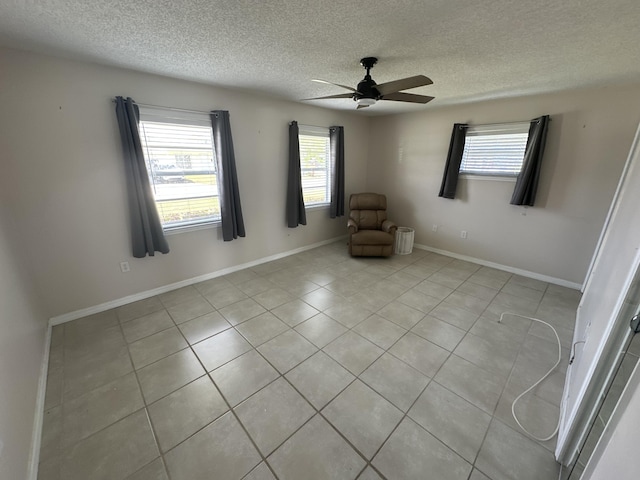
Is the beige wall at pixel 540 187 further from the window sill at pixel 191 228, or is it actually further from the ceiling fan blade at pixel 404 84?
the window sill at pixel 191 228

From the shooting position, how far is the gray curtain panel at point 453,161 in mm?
3715

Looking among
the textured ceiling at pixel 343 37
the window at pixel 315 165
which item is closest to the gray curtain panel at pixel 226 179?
the textured ceiling at pixel 343 37

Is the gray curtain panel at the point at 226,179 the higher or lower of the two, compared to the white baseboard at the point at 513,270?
higher

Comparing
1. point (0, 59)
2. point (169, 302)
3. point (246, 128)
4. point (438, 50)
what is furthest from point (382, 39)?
point (169, 302)

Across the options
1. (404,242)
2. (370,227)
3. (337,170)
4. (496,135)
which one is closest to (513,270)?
(404,242)

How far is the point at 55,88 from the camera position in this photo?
2109 mm

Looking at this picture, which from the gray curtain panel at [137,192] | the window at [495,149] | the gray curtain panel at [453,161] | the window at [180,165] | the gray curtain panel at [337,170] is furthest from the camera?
the gray curtain panel at [337,170]

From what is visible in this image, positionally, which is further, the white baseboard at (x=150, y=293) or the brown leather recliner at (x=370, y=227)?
the brown leather recliner at (x=370, y=227)

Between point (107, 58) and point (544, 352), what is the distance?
14.6 feet

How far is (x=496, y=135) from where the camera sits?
11.5ft

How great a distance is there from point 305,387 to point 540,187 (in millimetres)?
3746

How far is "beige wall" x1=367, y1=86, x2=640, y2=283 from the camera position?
2.79 meters

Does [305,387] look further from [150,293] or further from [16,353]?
[150,293]

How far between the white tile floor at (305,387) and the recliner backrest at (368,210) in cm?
165
